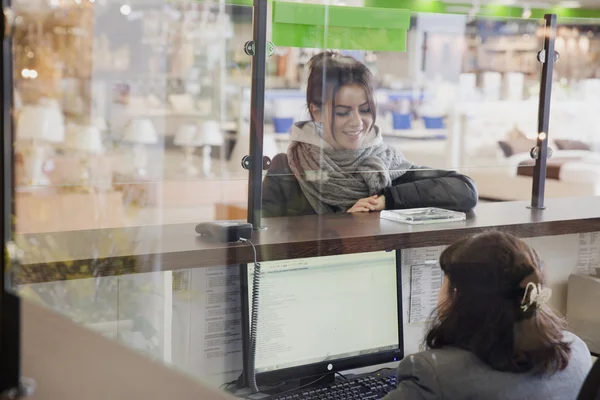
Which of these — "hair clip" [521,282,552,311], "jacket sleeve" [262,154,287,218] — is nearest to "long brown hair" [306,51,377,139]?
"jacket sleeve" [262,154,287,218]

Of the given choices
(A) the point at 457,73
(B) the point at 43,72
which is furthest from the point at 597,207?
(B) the point at 43,72

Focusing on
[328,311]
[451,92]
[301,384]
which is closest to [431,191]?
[451,92]

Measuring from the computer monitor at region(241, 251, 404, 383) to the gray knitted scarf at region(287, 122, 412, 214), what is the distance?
0.35m

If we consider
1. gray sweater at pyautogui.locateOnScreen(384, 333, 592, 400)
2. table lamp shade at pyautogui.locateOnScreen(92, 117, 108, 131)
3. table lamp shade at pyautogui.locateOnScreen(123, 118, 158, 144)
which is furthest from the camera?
table lamp shade at pyautogui.locateOnScreen(123, 118, 158, 144)

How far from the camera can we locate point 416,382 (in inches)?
49.0

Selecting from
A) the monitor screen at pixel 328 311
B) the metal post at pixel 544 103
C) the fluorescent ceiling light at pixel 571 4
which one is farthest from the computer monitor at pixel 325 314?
the fluorescent ceiling light at pixel 571 4

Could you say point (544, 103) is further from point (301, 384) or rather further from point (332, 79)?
point (301, 384)

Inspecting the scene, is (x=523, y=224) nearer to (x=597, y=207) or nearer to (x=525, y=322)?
(x=597, y=207)

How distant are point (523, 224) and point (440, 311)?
516 millimetres

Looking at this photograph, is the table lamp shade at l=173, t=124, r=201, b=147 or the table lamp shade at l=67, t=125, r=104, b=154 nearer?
the table lamp shade at l=67, t=125, r=104, b=154

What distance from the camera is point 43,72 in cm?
188

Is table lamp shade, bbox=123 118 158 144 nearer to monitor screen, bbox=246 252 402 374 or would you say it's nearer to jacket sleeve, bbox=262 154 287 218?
jacket sleeve, bbox=262 154 287 218

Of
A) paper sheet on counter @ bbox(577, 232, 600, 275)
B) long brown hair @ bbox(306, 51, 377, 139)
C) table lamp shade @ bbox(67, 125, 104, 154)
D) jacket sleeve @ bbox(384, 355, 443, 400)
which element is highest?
long brown hair @ bbox(306, 51, 377, 139)

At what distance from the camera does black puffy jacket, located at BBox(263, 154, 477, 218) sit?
5.64 feet
